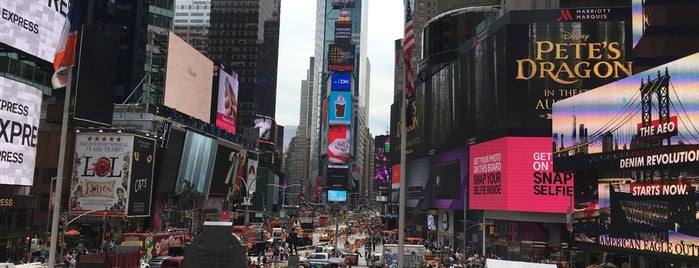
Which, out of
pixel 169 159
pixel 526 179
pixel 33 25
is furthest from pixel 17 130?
pixel 526 179

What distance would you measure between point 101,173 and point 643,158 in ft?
160

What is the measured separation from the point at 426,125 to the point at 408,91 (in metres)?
75.3

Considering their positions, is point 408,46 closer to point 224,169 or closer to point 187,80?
point 187,80

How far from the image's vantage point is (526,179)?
61219 millimetres

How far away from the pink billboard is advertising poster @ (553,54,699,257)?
66.3ft

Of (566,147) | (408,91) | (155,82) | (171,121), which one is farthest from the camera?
(155,82)

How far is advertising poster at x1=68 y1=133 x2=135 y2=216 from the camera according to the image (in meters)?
Result: 58.6

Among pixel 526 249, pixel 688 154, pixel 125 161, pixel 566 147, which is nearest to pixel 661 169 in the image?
pixel 688 154

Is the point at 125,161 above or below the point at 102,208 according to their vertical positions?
above

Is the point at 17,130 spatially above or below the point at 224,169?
below

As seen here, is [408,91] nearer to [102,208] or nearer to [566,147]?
[566,147]

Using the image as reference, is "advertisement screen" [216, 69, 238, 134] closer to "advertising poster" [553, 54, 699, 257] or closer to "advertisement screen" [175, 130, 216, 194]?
"advertisement screen" [175, 130, 216, 194]

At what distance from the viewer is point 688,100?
27953 mm

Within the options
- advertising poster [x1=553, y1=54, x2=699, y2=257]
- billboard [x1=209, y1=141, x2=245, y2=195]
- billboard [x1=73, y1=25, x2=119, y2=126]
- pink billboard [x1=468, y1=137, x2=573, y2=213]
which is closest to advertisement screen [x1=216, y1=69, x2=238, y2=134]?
billboard [x1=209, y1=141, x2=245, y2=195]
